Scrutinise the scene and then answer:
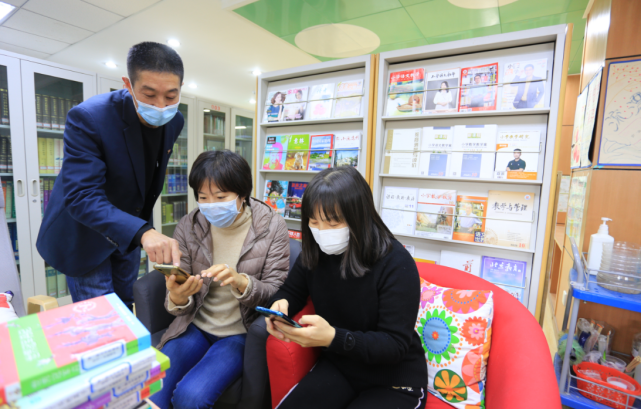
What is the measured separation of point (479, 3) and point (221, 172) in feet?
10.2

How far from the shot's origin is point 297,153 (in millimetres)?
2566

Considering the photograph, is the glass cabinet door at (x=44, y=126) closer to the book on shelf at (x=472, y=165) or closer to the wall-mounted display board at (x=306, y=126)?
the wall-mounted display board at (x=306, y=126)

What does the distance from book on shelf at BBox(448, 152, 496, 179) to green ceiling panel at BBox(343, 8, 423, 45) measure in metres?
2.14

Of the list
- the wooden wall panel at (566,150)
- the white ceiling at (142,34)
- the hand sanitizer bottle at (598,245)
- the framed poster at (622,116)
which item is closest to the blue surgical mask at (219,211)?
the hand sanitizer bottle at (598,245)

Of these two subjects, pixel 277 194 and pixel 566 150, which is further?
pixel 566 150

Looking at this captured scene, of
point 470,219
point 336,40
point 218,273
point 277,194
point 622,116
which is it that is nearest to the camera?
point 218,273

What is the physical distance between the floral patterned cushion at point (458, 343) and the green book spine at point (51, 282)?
337 cm

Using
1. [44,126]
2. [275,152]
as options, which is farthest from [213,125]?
[275,152]

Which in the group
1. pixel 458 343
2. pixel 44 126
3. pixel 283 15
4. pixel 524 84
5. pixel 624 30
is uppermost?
pixel 283 15

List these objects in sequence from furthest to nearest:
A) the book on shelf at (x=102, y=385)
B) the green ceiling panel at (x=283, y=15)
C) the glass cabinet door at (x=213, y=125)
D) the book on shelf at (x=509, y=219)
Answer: the glass cabinet door at (x=213, y=125) → the green ceiling panel at (x=283, y=15) → the book on shelf at (x=509, y=219) → the book on shelf at (x=102, y=385)

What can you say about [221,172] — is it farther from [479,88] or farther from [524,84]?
[524,84]

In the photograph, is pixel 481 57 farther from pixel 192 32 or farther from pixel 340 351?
pixel 192 32

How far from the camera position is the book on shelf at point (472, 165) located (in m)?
1.91

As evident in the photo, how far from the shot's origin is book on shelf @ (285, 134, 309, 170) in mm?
2533
